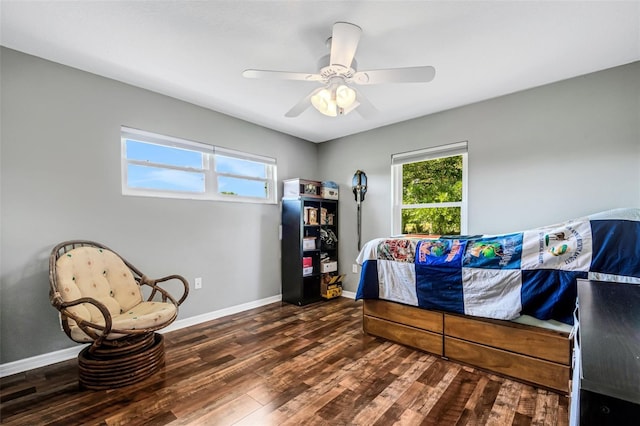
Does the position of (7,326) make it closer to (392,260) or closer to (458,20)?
(392,260)

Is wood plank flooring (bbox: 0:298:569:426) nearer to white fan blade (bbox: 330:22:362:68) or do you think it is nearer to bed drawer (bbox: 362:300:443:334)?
bed drawer (bbox: 362:300:443:334)

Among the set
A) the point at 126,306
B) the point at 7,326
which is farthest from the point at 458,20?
the point at 7,326

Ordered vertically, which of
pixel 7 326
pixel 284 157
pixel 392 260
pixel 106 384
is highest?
pixel 284 157

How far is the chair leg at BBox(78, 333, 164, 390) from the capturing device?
1.88 m

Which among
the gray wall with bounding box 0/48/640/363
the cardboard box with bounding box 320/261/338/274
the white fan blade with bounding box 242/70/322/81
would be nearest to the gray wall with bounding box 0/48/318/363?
the gray wall with bounding box 0/48/640/363

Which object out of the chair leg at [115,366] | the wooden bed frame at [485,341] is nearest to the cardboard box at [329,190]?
the wooden bed frame at [485,341]

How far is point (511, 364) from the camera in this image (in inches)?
77.7

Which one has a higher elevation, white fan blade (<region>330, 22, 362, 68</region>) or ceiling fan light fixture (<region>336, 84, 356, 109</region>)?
white fan blade (<region>330, 22, 362, 68</region>)

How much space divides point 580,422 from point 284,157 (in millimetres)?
3965

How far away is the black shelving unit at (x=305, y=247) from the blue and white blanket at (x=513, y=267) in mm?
1336

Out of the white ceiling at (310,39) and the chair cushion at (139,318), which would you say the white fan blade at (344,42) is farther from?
the chair cushion at (139,318)

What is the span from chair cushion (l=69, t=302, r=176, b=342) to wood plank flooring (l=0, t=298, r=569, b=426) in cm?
→ 38

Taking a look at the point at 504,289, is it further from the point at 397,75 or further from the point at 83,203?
the point at 83,203

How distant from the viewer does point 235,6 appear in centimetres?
170
